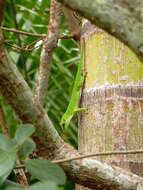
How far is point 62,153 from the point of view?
886mm

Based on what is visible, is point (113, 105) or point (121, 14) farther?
point (113, 105)

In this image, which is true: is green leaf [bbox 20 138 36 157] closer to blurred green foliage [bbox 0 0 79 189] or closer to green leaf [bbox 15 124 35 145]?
green leaf [bbox 15 124 35 145]

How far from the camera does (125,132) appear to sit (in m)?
1.24

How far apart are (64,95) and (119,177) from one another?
85.6 inches

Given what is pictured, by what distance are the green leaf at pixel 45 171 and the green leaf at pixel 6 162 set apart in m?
0.03

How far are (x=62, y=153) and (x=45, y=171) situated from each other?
27cm

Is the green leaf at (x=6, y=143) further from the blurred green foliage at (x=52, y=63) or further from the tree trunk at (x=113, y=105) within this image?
the blurred green foliage at (x=52, y=63)

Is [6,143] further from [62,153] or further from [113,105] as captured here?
[113,105]

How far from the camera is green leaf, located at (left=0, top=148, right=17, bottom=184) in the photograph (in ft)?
1.92

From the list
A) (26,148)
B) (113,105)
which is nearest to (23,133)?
(26,148)

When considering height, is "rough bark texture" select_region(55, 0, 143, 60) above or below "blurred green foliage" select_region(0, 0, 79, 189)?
below

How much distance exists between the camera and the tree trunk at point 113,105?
1243 millimetres

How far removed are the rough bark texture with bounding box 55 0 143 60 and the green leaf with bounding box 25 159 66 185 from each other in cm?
23

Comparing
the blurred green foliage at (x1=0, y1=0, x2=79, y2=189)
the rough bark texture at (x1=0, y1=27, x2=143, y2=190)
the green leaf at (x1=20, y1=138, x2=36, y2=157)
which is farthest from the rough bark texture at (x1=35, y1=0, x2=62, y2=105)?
the blurred green foliage at (x1=0, y1=0, x2=79, y2=189)
